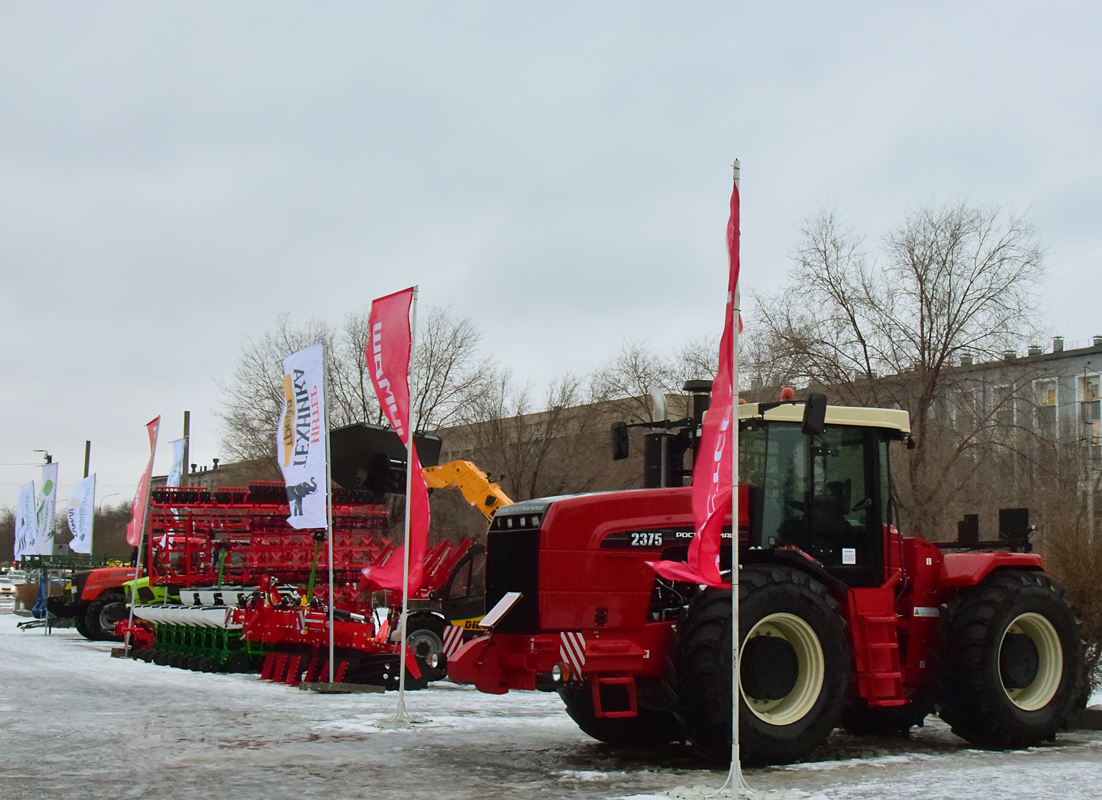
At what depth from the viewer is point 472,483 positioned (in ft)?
52.6

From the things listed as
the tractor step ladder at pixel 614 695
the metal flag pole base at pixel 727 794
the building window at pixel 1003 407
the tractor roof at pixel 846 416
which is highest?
the building window at pixel 1003 407

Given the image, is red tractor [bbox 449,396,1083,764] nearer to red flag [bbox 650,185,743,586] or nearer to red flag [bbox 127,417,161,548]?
red flag [bbox 650,185,743,586]

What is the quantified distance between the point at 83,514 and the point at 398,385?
17837mm

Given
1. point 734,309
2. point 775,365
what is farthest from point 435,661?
point 775,365

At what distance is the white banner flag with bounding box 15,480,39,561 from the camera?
31516mm

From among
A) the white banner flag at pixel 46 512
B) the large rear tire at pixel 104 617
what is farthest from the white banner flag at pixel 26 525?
the large rear tire at pixel 104 617

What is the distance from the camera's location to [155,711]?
12016mm

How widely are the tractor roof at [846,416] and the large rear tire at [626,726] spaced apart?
8.04ft

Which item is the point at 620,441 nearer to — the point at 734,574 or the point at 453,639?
the point at 453,639

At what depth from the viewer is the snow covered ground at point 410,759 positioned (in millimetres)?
7539

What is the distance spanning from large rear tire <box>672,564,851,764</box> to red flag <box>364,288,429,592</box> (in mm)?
3946

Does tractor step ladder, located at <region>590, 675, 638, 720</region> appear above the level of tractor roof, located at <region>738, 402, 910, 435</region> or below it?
below

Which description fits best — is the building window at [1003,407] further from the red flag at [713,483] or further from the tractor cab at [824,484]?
the red flag at [713,483]

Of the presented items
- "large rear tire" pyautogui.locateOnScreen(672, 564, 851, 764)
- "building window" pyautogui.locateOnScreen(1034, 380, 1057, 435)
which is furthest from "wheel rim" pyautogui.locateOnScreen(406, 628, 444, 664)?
"building window" pyautogui.locateOnScreen(1034, 380, 1057, 435)
